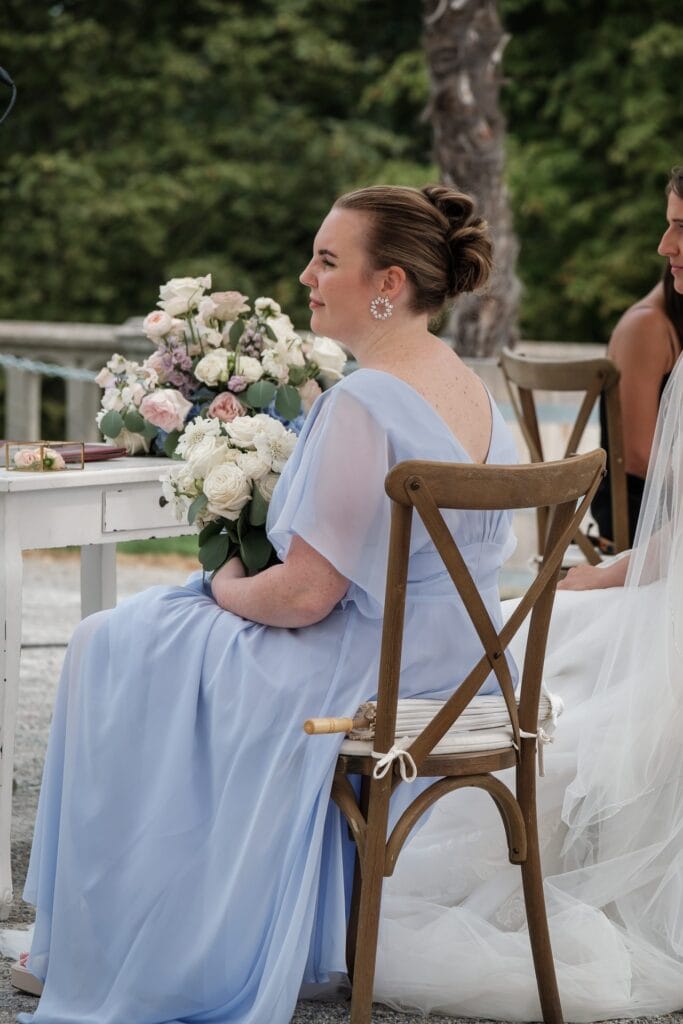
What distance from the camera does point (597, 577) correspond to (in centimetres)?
388

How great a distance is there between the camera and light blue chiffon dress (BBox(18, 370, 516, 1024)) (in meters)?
2.79

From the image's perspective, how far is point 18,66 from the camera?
16.5 metres

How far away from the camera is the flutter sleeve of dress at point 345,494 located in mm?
2754

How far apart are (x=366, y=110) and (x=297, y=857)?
14.5 meters

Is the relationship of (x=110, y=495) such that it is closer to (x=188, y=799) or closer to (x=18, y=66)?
(x=188, y=799)

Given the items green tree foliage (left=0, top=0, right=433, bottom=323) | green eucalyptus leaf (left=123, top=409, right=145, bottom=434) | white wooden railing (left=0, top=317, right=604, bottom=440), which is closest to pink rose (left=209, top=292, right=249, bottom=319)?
green eucalyptus leaf (left=123, top=409, right=145, bottom=434)

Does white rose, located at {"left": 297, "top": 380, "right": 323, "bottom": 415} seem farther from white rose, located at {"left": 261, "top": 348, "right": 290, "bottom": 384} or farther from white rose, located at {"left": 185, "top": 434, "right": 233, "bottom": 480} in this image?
white rose, located at {"left": 185, "top": 434, "right": 233, "bottom": 480}

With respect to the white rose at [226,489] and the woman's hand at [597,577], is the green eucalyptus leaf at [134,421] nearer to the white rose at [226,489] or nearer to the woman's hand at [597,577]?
the white rose at [226,489]

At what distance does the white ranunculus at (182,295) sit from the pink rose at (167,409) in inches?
8.4

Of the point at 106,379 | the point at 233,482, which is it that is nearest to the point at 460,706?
the point at 233,482

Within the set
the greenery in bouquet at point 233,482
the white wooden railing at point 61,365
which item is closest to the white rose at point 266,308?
the greenery in bouquet at point 233,482

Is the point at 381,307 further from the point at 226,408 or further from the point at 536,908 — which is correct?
the point at 536,908

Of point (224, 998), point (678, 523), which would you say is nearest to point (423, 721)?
point (224, 998)

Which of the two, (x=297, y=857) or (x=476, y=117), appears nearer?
(x=297, y=857)
